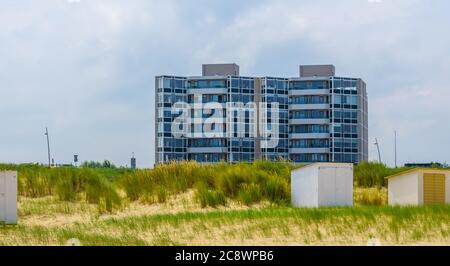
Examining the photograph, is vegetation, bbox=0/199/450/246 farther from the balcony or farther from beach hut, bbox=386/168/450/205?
the balcony

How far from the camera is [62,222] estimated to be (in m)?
22.5

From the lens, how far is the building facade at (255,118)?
102062mm

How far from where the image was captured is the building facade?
10206 cm

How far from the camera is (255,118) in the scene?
343 feet

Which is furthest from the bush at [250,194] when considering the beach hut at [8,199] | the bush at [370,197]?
the beach hut at [8,199]

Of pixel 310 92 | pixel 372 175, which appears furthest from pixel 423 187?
pixel 310 92

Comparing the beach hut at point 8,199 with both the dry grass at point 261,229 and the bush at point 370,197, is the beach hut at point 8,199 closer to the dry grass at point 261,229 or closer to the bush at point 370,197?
the dry grass at point 261,229

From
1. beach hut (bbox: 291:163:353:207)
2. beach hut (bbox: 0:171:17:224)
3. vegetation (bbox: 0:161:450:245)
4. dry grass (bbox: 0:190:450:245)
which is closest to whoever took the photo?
dry grass (bbox: 0:190:450:245)

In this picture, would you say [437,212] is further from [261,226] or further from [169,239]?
[169,239]

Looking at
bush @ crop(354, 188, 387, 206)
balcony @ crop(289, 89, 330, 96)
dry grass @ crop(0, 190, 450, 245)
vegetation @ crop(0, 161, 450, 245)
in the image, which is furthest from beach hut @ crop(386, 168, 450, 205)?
balcony @ crop(289, 89, 330, 96)

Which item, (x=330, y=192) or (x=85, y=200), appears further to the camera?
(x=85, y=200)

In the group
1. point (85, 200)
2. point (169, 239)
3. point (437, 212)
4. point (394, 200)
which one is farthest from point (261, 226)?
point (85, 200)
